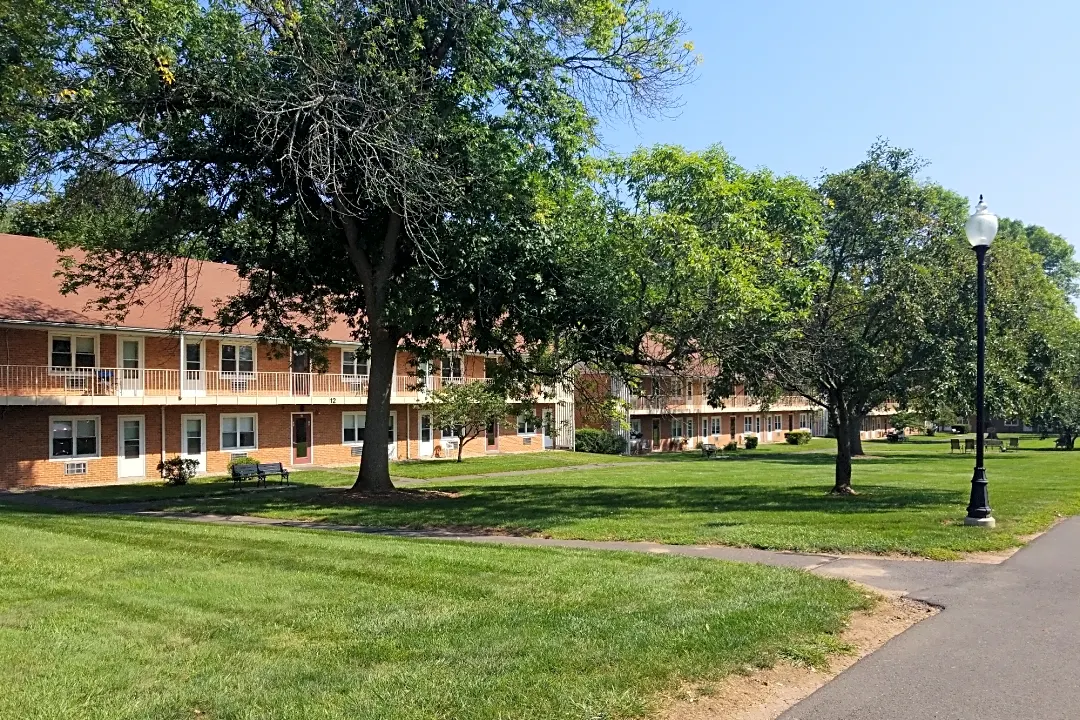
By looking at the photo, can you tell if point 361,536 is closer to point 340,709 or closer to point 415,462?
point 340,709

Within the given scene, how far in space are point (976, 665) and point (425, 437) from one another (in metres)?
35.8

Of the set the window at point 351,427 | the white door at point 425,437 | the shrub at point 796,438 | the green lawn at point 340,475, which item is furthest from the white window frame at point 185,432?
the shrub at point 796,438

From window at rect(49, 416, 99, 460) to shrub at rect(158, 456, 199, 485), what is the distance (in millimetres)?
2170

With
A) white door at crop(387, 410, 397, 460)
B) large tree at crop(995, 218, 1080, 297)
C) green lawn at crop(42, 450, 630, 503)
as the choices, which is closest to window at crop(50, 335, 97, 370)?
green lawn at crop(42, 450, 630, 503)

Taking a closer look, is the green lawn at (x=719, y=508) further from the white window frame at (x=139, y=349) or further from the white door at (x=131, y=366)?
the white window frame at (x=139, y=349)

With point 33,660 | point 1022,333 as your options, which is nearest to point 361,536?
point 33,660

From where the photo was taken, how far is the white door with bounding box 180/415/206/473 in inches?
1201

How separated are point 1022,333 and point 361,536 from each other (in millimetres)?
18306

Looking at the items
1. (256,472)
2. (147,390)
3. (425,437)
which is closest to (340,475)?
(256,472)

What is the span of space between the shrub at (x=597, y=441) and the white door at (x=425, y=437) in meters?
10.7

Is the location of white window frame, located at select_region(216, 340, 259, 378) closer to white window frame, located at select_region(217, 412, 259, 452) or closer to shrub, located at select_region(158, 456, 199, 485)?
white window frame, located at select_region(217, 412, 259, 452)

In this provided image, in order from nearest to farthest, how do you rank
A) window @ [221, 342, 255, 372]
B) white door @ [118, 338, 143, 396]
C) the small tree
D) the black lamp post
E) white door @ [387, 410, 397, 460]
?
the black lamp post
white door @ [118, 338, 143, 396]
window @ [221, 342, 255, 372]
the small tree
white door @ [387, 410, 397, 460]

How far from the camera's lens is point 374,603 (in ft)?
25.1

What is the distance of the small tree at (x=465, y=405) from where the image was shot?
3400cm
